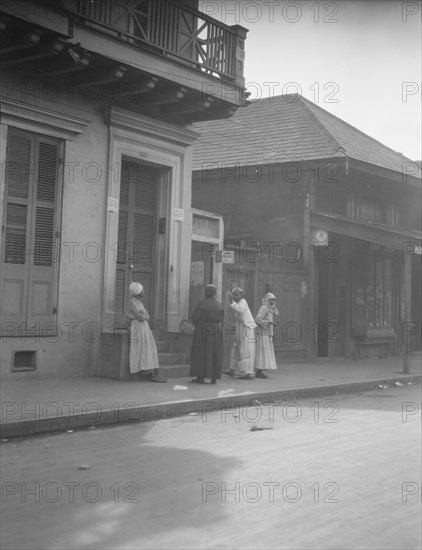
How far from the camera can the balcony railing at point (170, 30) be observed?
37.0 ft

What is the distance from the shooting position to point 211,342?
11.7 metres

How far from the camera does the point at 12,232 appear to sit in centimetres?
1075

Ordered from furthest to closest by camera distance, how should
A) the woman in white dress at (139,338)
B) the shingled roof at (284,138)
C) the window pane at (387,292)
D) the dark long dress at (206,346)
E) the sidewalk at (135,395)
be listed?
1. the window pane at (387,292)
2. the shingled roof at (284,138)
3. the dark long dress at (206,346)
4. the woman in white dress at (139,338)
5. the sidewalk at (135,395)

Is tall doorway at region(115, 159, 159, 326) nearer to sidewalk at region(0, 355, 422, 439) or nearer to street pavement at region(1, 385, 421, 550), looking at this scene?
sidewalk at region(0, 355, 422, 439)

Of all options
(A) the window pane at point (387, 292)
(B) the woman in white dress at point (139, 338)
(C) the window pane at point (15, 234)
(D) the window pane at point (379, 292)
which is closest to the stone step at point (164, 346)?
(B) the woman in white dress at point (139, 338)

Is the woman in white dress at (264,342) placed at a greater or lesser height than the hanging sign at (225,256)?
Result: lesser

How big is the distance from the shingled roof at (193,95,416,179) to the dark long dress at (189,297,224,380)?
22.0 ft

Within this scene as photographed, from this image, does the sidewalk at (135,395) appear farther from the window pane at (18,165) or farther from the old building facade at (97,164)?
the window pane at (18,165)

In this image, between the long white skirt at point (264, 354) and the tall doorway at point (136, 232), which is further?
the long white skirt at point (264, 354)

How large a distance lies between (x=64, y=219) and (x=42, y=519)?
7451mm

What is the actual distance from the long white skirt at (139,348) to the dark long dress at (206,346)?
86 centimetres

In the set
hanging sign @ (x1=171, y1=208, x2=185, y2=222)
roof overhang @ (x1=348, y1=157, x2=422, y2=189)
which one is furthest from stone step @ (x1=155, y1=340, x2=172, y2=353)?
roof overhang @ (x1=348, y1=157, x2=422, y2=189)

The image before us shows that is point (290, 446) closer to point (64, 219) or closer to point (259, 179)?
point (64, 219)

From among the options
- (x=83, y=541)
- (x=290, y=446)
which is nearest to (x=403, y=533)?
(x=83, y=541)
